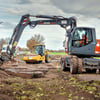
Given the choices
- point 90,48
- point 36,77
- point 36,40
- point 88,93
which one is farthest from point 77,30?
point 36,40

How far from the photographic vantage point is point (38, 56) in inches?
972

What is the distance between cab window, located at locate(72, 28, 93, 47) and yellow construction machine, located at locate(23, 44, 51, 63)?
1030cm

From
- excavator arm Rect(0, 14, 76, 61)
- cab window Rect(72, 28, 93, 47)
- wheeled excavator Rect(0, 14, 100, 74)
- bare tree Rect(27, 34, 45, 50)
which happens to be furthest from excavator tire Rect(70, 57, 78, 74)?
bare tree Rect(27, 34, 45, 50)

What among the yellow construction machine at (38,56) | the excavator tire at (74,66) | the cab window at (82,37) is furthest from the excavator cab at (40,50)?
the excavator tire at (74,66)

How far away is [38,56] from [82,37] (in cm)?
1065

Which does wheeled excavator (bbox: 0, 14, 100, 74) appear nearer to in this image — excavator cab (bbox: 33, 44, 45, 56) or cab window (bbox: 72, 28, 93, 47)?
cab window (bbox: 72, 28, 93, 47)

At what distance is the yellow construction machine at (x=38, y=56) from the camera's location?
2460cm

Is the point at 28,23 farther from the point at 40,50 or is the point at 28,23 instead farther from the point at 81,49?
the point at 81,49

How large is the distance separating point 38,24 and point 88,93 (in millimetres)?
18086

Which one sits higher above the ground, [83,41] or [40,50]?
[83,41]

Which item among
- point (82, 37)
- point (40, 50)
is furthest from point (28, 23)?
point (82, 37)

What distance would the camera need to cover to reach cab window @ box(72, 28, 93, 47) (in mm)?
14673

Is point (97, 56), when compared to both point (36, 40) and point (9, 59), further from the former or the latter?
point (36, 40)

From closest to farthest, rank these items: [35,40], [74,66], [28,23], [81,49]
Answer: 1. [74,66]
2. [81,49]
3. [28,23]
4. [35,40]
